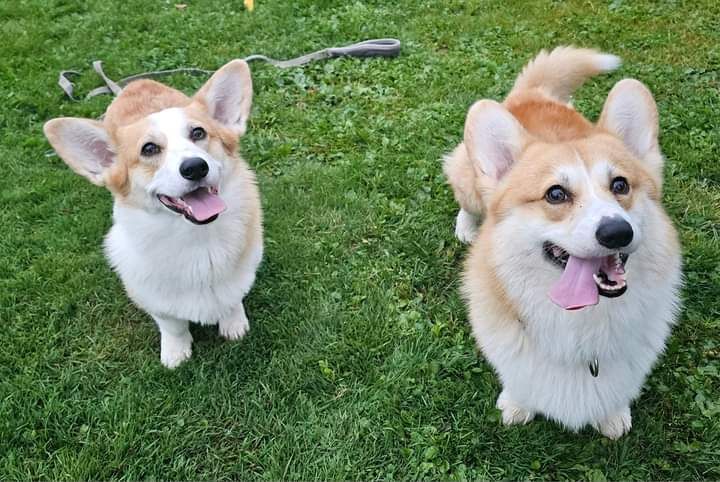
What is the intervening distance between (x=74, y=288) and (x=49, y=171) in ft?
4.20

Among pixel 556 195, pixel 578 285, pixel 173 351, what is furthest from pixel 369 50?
pixel 578 285

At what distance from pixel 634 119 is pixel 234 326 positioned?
215cm

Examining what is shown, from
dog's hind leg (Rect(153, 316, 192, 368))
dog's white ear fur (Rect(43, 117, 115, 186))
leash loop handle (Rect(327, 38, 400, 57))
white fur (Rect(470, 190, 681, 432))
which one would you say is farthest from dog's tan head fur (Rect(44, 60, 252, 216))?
leash loop handle (Rect(327, 38, 400, 57))

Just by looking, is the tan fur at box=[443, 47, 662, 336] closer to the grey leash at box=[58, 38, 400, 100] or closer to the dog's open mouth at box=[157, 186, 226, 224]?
the dog's open mouth at box=[157, 186, 226, 224]

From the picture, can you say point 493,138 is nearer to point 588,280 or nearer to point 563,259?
point 563,259

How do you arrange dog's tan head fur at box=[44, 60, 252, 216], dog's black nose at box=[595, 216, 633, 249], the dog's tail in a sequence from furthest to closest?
the dog's tail, dog's tan head fur at box=[44, 60, 252, 216], dog's black nose at box=[595, 216, 633, 249]

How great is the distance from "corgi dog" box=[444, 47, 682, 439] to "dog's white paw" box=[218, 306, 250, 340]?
1227 mm

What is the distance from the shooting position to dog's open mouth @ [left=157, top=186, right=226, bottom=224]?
2391mm

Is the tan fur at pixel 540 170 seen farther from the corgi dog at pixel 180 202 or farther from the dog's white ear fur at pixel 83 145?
the dog's white ear fur at pixel 83 145

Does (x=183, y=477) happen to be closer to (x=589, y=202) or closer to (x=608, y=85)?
(x=589, y=202)

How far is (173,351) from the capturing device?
2.83m

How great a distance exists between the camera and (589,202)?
189 centimetres

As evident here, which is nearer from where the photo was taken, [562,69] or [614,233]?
[614,233]

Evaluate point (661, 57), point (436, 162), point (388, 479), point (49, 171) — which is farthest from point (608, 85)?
point (49, 171)
